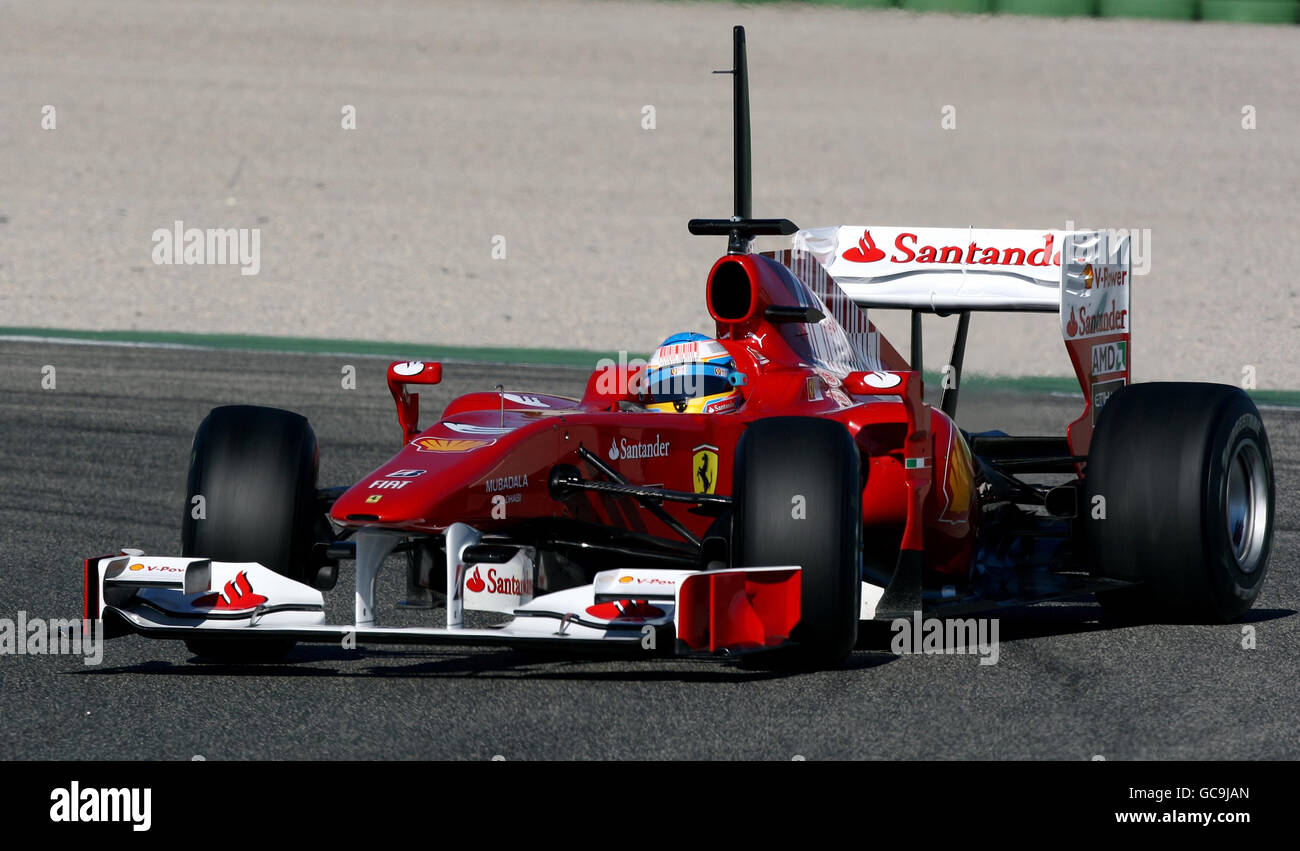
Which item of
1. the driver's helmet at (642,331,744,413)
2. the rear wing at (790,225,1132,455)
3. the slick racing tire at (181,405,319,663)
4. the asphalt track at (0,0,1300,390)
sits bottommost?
the slick racing tire at (181,405,319,663)

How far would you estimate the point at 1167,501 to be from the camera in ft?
25.4

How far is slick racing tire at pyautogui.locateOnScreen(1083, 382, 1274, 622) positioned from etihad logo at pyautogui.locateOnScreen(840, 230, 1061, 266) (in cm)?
175

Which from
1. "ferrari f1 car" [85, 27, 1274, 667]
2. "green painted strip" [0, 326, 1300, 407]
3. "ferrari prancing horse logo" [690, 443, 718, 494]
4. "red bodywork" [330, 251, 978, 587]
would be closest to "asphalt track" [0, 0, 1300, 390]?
"green painted strip" [0, 326, 1300, 407]

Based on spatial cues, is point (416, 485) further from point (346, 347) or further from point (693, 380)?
point (346, 347)

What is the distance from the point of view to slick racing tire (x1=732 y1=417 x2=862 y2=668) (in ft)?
21.8

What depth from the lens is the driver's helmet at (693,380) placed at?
26.3 ft

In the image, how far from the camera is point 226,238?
90.4ft

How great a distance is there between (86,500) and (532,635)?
6009mm

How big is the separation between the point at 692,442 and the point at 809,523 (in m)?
1.11

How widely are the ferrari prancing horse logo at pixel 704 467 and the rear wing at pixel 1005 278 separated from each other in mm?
1832

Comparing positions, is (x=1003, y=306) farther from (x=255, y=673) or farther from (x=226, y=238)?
(x=226, y=238)

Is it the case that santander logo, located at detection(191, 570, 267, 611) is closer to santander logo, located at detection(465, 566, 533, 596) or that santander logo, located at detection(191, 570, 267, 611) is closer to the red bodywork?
the red bodywork

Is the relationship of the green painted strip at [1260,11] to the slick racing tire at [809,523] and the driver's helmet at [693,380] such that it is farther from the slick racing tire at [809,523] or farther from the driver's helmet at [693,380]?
the slick racing tire at [809,523]

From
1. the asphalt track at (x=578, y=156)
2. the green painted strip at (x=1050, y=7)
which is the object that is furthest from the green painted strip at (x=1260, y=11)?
the green painted strip at (x=1050, y=7)
